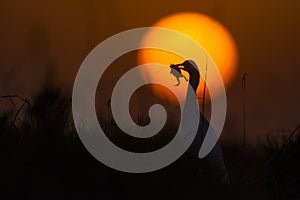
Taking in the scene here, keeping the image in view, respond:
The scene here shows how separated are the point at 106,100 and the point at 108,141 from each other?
3.20ft

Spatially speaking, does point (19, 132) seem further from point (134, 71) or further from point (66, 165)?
point (134, 71)

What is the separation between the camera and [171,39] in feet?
36.6

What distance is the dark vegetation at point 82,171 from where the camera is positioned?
6.74 meters

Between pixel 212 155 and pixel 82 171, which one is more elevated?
pixel 82 171

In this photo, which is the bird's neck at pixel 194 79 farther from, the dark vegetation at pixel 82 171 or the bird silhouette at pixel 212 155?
the dark vegetation at pixel 82 171

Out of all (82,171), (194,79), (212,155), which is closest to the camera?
(82,171)

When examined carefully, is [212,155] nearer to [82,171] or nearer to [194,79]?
[82,171]

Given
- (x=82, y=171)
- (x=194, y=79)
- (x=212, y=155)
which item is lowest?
(x=212, y=155)

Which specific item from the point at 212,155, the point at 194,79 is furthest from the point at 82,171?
the point at 194,79

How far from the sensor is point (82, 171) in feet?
22.9

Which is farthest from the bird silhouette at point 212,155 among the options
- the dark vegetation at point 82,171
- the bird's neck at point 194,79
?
the bird's neck at point 194,79

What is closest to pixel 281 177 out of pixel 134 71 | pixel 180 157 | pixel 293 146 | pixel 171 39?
pixel 293 146

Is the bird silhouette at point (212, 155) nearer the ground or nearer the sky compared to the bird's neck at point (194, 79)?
nearer the ground

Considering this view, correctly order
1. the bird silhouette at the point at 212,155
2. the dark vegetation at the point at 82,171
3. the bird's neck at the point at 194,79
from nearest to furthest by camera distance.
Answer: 1. the dark vegetation at the point at 82,171
2. the bird silhouette at the point at 212,155
3. the bird's neck at the point at 194,79
